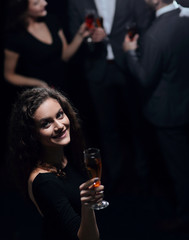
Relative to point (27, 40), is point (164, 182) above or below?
below

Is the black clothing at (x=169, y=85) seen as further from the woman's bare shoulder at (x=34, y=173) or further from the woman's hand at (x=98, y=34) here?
the woman's bare shoulder at (x=34, y=173)

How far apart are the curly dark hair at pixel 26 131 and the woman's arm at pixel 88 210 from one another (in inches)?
15.1

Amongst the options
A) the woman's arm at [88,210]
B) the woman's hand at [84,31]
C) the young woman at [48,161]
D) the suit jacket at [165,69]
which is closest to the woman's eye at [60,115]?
the young woman at [48,161]

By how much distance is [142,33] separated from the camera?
336 centimetres

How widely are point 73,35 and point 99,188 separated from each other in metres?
1.83

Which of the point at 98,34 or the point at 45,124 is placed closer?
the point at 45,124

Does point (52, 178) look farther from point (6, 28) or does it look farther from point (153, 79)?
point (6, 28)

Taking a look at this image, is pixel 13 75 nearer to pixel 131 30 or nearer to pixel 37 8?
pixel 37 8

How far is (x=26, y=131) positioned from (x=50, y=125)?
14 cm

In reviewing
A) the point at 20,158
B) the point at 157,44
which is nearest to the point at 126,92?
the point at 157,44

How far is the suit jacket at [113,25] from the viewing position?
3.41 meters

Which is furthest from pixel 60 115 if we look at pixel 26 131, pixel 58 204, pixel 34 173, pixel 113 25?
pixel 113 25

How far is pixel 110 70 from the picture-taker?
3883 mm

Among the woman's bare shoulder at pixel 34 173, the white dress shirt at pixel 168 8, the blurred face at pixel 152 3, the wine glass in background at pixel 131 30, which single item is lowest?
the woman's bare shoulder at pixel 34 173
